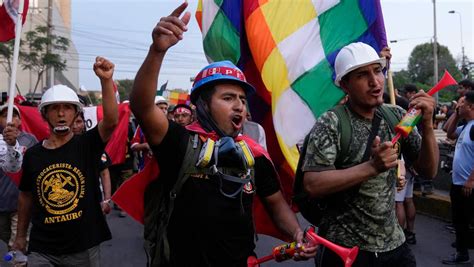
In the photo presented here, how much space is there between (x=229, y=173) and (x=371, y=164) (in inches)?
A: 25.8

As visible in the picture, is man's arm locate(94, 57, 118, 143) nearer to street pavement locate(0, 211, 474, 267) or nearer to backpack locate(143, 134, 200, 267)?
backpack locate(143, 134, 200, 267)

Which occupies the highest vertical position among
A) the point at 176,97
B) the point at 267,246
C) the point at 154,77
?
the point at 176,97

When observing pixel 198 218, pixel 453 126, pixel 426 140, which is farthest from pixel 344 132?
pixel 453 126

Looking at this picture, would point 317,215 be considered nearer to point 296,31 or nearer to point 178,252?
point 178,252

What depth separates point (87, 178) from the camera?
3688mm

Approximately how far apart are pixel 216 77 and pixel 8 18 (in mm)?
4188

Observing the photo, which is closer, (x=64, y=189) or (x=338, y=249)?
(x=338, y=249)

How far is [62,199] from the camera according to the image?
141 inches

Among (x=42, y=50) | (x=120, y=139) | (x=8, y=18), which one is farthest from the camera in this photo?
(x=42, y=50)

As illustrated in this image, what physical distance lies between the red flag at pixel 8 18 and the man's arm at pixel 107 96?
9.00 feet

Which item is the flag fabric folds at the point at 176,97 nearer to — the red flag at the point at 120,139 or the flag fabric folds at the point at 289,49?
the red flag at the point at 120,139

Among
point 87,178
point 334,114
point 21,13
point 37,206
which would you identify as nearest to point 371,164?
point 334,114

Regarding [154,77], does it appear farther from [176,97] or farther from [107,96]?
[176,97]

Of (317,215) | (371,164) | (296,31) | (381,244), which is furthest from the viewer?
(296,31)
